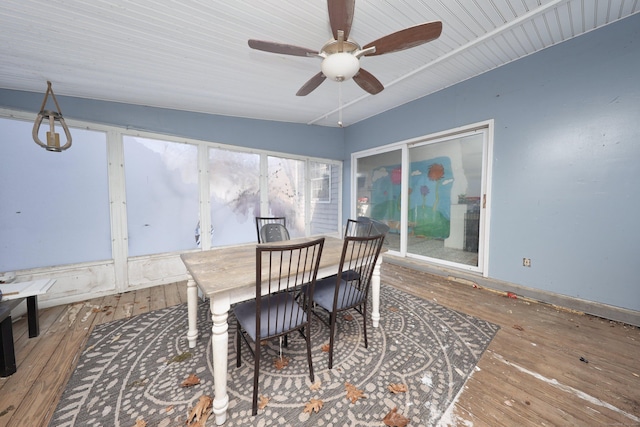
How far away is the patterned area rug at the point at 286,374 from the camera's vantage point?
1.24m

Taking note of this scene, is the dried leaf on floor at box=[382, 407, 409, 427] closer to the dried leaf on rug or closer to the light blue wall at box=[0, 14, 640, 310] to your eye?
the dried leaf on rug

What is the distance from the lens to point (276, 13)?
173cm

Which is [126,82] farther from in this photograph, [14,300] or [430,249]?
[430,249]

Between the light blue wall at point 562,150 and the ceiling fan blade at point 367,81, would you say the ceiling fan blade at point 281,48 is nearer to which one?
the ceiling fan blade at point 367,81

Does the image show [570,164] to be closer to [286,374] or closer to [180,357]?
[286,374]

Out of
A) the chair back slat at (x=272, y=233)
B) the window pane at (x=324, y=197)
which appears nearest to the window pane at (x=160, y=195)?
the chair back slat at (x=272, y=233)

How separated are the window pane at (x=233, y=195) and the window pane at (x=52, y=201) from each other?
1.34 meters

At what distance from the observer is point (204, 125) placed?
3502 mm

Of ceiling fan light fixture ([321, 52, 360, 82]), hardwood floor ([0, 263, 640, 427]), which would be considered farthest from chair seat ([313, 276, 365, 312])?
ceiling fan light fixture ([321, 52, 360, 82])

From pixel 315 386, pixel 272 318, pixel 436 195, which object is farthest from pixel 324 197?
pixel 315 386

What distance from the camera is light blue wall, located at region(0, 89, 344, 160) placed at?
264 cm

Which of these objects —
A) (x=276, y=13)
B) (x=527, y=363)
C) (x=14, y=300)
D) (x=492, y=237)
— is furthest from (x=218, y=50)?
(x=492, y=237)

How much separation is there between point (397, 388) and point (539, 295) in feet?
7.91

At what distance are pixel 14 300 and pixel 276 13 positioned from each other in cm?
320
